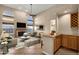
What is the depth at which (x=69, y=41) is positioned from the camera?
2031mm

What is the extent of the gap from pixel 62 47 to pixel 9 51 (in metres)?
1.18

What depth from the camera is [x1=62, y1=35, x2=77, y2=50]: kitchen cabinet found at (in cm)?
198

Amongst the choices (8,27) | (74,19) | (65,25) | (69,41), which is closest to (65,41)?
(69,41)

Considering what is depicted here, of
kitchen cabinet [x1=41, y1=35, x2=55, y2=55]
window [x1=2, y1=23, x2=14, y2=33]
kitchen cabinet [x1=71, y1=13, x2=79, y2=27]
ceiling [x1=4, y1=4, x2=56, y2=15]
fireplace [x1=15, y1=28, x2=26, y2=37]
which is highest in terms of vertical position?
ceiling [x1=4, y1=4, x2=56, y2=15]

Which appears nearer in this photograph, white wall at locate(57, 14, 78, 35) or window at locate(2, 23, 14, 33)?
window at locate(2, 23, 14, 33)

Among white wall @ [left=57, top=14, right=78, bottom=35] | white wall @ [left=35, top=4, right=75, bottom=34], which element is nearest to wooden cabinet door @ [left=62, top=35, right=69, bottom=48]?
white wall @ [left=57, top=14, right=78, bottom=35]

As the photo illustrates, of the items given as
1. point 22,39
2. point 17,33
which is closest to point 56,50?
point 22,39

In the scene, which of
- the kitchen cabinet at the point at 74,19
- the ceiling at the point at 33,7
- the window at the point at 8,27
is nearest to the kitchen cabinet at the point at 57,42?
the kitchen cabinet at the point at 74,19

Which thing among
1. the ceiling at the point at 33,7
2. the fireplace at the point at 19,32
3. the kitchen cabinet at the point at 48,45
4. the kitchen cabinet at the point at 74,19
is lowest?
the kitchen cabinet at the point at 48,45

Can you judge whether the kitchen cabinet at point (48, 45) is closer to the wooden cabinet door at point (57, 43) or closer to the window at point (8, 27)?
the wooden cabinet door at point (57, 43)

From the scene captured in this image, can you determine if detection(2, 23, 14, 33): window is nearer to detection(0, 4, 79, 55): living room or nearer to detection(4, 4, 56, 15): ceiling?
detection(0, 4, 79, 55): living room

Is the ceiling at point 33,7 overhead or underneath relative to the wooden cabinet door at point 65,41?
overhead

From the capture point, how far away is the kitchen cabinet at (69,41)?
6.49 ft
